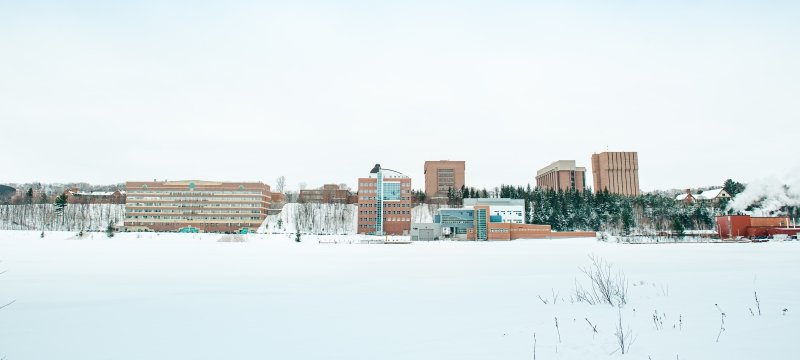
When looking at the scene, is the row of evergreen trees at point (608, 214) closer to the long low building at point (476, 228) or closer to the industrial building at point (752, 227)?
the long low building at point (476, 228)

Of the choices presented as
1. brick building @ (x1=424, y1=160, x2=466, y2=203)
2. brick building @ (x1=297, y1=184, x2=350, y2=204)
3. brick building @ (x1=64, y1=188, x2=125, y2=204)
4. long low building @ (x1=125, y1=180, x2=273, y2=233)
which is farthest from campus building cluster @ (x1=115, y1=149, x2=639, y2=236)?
brick building @ (x1=424, y1=160, x2=466, y2=203)

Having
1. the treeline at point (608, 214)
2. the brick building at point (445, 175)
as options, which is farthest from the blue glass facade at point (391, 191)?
the brick building at point (445, 175)

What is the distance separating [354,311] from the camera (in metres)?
10.1

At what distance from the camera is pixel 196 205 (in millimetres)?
100688

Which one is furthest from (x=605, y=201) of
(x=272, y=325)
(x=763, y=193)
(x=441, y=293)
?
(x=272, y=325)

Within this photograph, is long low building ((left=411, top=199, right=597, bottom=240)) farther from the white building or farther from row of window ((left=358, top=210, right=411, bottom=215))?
row of window ((left=358, top=210, right=411, bottom=215))

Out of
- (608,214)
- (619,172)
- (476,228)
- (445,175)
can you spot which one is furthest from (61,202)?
(619,172)

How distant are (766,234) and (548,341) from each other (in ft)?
229

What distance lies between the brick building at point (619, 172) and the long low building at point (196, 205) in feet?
427

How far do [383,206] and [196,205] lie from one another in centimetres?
4345

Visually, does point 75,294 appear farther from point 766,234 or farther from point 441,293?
point 766,234

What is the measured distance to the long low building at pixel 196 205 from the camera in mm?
99750

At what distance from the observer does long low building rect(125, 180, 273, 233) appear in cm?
9975

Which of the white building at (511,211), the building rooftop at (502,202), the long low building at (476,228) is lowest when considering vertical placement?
the long low building at (476,228)
